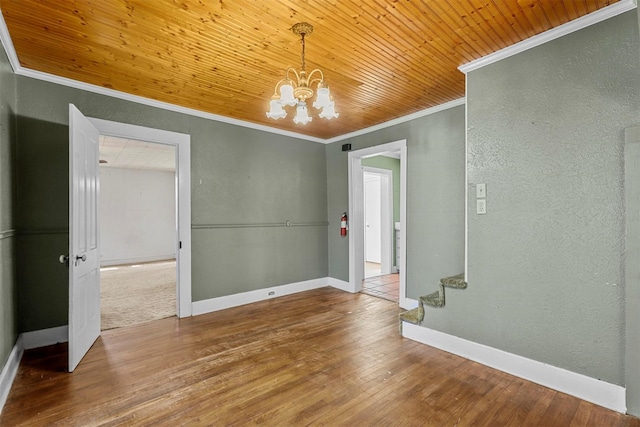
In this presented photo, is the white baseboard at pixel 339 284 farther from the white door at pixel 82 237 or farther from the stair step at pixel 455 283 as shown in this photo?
the white door at pixel 82 237

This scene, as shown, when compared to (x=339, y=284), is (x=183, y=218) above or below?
above

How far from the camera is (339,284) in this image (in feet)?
17.4

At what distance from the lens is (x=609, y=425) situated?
1875 mm

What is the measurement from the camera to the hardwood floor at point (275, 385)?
196 centimetres

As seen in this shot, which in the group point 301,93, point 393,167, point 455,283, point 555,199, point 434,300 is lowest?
A: point 434,300

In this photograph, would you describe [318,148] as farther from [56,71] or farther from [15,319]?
[15,319]

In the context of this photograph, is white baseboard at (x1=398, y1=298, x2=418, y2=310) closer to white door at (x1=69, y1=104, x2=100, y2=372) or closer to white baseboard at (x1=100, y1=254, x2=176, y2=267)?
white door at (x1=69, y1=104, x2=100, y2=372)

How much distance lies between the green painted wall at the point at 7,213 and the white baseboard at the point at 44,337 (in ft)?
0.88

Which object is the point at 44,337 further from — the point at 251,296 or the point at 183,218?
the point at 251,296

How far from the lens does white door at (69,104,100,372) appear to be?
2523mm

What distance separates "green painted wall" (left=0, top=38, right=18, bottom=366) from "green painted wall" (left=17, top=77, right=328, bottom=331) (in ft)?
0.73

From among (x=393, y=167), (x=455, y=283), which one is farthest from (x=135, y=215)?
(x=455, y=283)

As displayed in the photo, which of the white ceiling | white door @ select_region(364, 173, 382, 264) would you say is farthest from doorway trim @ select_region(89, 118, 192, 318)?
white door @ select_region(364, 173, 382, 264)

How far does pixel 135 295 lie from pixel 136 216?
4.42 m
